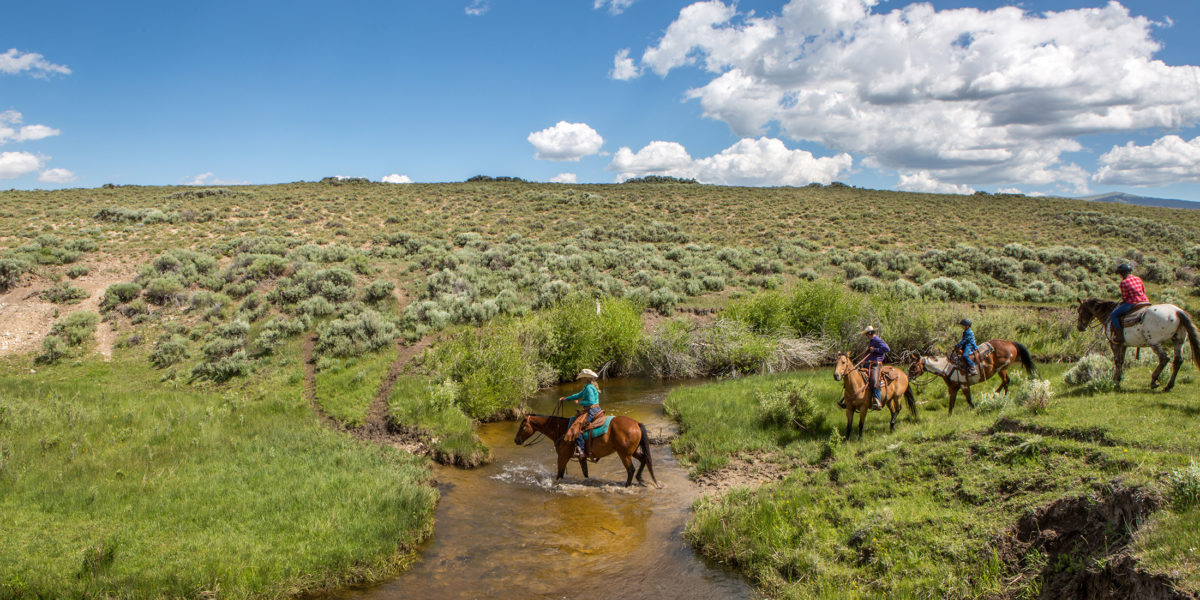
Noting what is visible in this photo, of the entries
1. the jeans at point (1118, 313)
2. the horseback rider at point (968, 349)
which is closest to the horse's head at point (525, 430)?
the horseback rider at point (968, 349)

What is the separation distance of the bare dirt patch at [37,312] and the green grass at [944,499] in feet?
82.5

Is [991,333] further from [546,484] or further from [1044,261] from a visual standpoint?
[1044,261]

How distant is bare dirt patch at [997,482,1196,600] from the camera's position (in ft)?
18.3

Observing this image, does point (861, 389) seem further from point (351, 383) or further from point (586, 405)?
point (351, 383)

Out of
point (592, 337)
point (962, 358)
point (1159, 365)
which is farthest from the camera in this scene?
point (592, 337)

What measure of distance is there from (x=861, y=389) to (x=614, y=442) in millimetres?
5586

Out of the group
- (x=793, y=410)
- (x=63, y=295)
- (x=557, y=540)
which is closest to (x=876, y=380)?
(x=793, y=410)

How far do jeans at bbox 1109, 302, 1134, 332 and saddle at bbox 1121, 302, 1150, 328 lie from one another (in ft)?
0.17

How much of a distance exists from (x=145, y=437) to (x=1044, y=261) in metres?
50.0

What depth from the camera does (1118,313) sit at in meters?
11.9

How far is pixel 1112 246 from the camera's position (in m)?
44.8

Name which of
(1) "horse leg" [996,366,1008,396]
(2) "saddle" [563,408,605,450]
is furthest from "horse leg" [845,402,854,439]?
(2) "saddle" [563,408,605,450]

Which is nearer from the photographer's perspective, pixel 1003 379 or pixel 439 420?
pixel 1003 379

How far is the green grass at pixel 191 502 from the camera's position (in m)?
7.85
